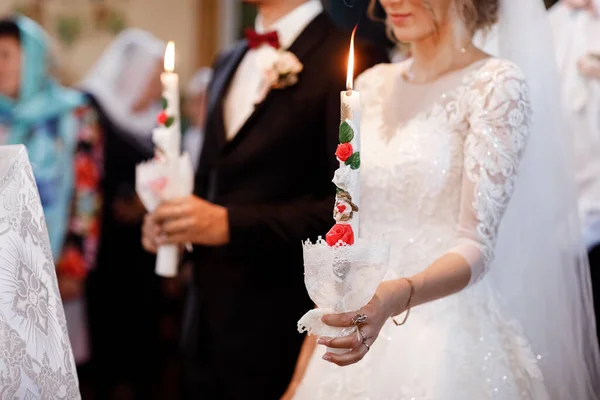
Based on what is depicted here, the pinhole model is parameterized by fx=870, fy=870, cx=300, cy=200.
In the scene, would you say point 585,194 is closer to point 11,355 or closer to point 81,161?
point 11,355

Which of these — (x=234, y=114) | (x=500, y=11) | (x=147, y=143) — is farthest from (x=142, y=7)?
(x=500, y=11)

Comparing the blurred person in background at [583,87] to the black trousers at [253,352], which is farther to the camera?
the blurred person in background at [583,87]

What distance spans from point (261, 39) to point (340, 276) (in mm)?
1271

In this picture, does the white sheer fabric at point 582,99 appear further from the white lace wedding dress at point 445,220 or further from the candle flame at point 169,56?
the candle flame at point 169,56

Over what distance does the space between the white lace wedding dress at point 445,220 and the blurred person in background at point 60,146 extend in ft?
7.43

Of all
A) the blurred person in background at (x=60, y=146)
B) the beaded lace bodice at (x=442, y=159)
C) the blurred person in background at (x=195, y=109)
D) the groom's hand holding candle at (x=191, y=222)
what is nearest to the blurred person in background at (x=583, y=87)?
the beaded lace bodice at (x=442, y=159)

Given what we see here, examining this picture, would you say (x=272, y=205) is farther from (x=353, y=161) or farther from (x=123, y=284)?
(x=123, y=284)

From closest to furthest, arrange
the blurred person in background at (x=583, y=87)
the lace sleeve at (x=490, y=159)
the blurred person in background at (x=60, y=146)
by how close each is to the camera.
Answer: the lace sleeve at (x=490, y=159) < the blurred person in background at (x=583, y=87) < the blurred person in background at (x=60, y=146)

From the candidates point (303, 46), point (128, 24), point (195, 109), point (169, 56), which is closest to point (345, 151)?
point (169, 56)

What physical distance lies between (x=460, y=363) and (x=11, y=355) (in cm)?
81

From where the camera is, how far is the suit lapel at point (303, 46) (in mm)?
2271

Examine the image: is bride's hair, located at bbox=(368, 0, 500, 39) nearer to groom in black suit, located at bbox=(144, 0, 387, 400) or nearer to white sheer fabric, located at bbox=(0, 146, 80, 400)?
groom in black suit, located at bbox=(144, 0, 387, 400)

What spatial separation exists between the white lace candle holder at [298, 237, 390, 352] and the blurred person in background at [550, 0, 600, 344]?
1.49m

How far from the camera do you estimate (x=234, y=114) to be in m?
2.44
